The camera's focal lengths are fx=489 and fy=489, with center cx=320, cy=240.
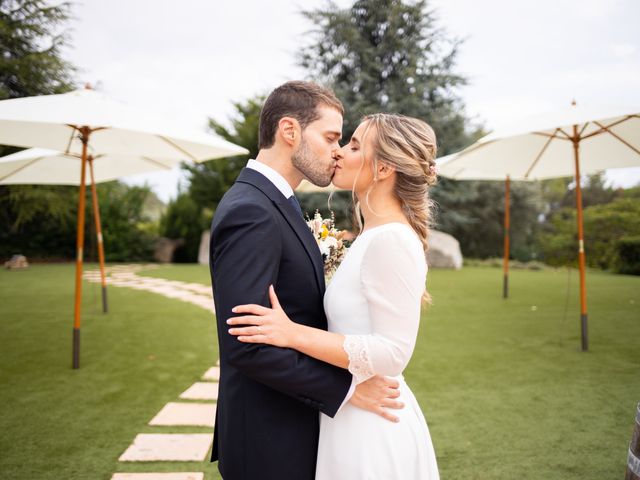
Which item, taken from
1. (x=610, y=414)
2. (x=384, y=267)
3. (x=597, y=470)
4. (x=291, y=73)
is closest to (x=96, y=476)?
(x=384, y=267)

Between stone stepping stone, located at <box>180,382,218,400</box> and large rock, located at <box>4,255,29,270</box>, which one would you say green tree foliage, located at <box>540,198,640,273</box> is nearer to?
stone stepping stone, located at <box>180,382,218,400</box>

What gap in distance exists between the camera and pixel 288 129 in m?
1.80

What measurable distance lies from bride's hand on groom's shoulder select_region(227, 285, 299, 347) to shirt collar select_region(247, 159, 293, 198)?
1.54ft

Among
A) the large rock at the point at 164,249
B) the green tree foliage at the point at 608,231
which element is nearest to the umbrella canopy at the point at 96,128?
the large rock at the point at 164,249

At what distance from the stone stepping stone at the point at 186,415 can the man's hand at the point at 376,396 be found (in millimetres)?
2570

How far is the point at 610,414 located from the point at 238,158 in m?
15.7

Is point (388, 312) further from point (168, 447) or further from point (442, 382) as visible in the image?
point (442, 382)

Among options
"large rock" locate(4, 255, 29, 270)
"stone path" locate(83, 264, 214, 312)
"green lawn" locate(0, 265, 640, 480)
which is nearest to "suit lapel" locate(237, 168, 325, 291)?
"green lawn" locate(0, 265, 640, 480)

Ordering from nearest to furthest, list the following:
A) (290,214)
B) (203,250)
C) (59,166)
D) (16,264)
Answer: (290,214) → (59,166) → (16,264) → (203,250)

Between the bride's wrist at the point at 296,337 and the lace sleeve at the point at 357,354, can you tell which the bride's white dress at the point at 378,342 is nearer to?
the lace sleeve at the point at 357,354

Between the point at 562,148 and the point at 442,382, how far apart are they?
479 cm

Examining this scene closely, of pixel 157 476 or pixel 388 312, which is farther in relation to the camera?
pixel 157 476

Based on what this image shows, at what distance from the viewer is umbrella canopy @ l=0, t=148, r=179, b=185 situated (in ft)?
23.7

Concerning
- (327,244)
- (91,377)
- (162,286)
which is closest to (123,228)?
(162,286)
